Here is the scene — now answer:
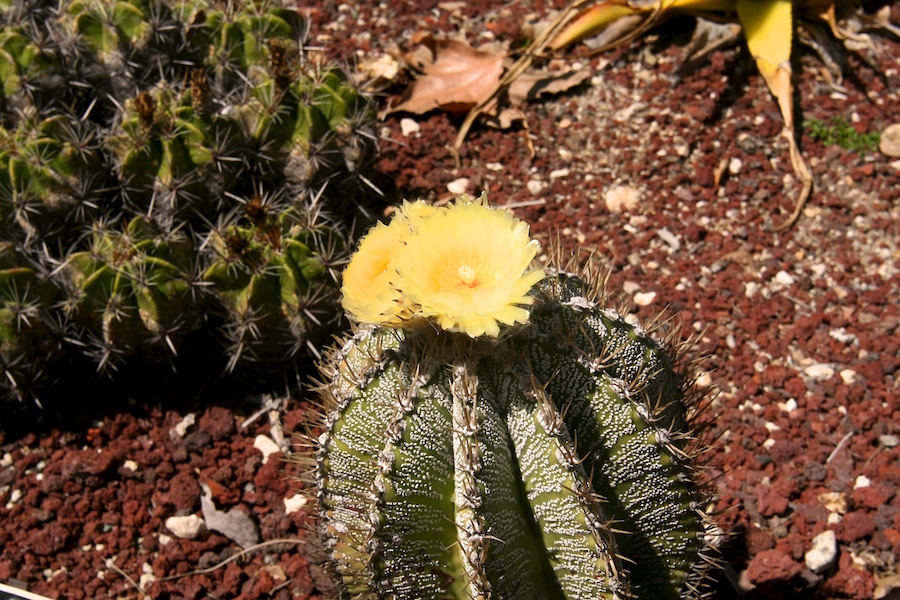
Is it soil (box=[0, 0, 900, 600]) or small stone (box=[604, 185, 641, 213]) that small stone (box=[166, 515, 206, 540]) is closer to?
soil (box=[0, 0, 900, 600])

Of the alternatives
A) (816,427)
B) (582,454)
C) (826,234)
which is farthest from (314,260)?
(826,234)

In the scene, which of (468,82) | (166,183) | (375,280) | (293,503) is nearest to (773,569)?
(293,503)

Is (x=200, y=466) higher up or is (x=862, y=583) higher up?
(x=200, y=466)

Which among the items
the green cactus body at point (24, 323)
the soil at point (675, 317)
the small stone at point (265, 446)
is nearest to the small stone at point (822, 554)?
the soil at point (675, 317)

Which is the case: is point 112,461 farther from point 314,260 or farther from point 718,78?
point 718,78

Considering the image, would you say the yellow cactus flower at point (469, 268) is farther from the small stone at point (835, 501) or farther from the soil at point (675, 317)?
the small stone at point (835, 501)
